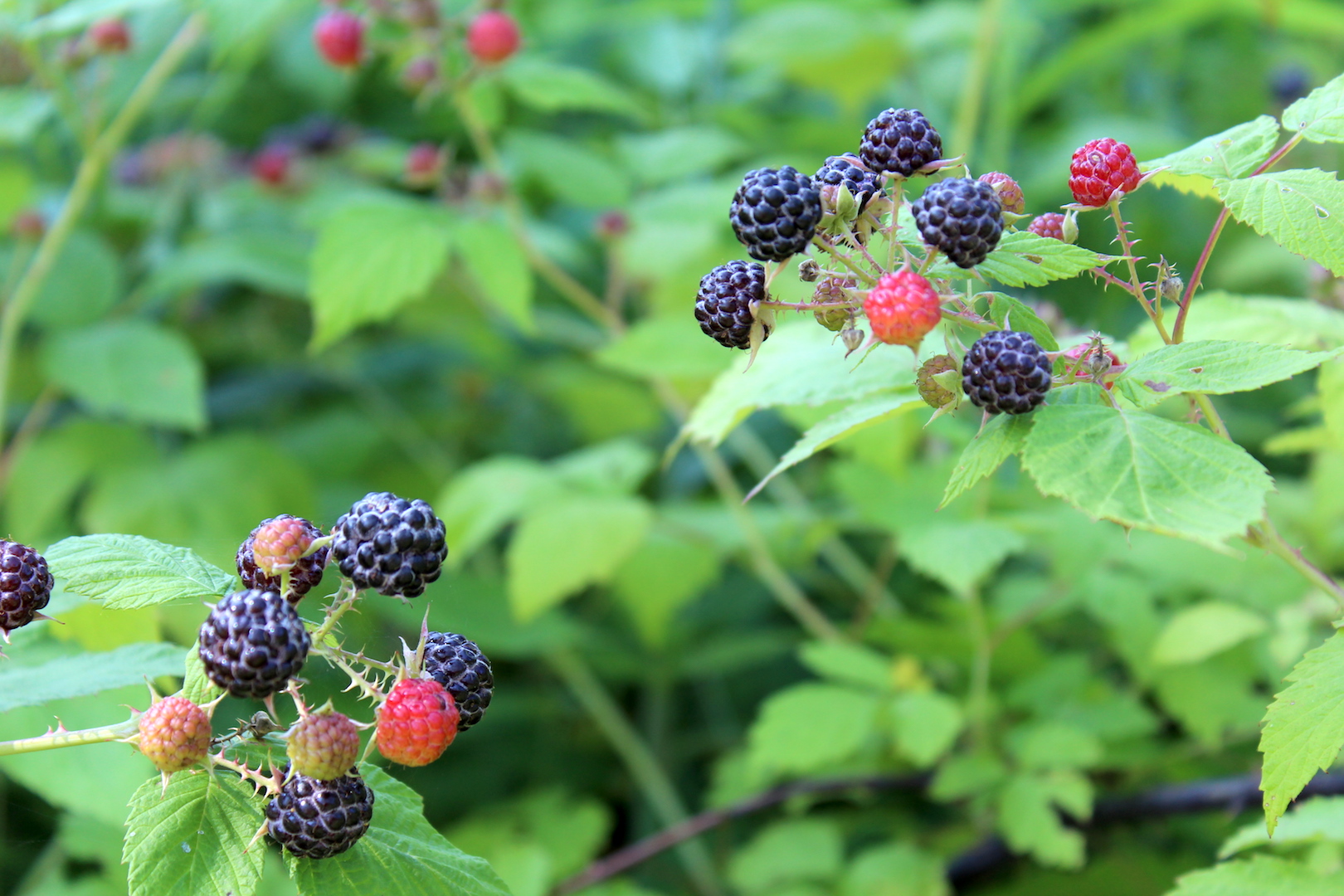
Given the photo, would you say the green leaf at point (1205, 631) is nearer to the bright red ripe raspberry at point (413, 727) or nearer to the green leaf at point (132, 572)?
the bright red ripe raspberry at point (413, 727)

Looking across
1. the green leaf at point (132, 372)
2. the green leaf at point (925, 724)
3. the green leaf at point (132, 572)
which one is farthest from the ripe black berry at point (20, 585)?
the green leaf at point (132, 372)

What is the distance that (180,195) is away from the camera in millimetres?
3236

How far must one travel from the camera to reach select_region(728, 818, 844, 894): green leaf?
7.24 feet

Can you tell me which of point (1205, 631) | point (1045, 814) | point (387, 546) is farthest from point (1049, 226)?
point (1045, 814)

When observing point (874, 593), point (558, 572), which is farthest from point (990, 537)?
point (558, 572)

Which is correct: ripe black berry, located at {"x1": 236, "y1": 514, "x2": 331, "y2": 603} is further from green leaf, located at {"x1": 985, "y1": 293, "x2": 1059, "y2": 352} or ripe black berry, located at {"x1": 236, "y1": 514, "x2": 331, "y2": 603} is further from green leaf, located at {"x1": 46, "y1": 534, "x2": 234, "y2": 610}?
green leaf, located at {"x1": 985, "y1": 293, "x2": 1059, "y2": 352}

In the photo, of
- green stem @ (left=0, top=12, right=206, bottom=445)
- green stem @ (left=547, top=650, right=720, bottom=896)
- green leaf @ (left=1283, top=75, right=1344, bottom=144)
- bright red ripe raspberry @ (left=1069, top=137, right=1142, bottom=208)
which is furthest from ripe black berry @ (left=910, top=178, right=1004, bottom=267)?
green stem @ (left=0, top=12, right=206, bottom=445)

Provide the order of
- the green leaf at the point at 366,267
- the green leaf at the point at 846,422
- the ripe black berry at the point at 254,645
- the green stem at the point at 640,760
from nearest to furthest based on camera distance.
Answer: the ripe black berry at the point at 254,645 → the green leaf at the point at 846,422 → the green leaf at the point at 366,267 → the green stem at the point at 640,760

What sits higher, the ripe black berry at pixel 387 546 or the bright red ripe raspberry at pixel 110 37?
the bright red ripe raspberry at pixel 110 37

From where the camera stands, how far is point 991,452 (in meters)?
0.96

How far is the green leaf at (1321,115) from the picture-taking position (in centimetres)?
107

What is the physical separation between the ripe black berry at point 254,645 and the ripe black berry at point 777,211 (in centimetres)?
48

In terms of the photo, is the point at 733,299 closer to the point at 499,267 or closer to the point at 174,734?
the point at 174,734

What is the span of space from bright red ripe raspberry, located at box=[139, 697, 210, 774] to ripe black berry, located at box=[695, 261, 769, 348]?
1.78 feet
